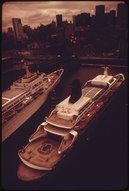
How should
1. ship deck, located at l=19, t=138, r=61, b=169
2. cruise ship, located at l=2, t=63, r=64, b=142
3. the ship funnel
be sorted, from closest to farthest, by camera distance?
ship deck, located at l=19, t=138, r=61, b=169, the ship funnel, cruise ship, located at l=2, t=63, r=64, b=142

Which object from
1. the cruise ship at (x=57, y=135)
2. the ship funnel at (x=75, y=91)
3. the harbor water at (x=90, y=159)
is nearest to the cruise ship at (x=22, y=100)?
the harbor water at (x=90, y=159)

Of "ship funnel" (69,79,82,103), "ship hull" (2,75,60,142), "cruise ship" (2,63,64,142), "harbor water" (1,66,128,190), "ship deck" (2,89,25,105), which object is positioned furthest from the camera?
"ship deck" (2,89,25,105)

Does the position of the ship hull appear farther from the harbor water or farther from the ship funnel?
the ship funnel

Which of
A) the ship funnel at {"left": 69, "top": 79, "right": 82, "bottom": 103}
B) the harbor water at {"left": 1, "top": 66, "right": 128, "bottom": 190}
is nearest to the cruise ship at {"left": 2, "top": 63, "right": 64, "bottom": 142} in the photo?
the harbor water at {"left": 1, "top": 66, "right": 128, "bottom": 190}

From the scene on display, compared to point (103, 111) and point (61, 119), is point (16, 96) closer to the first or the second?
point (61, 119)

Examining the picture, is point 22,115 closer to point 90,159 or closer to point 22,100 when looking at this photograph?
point 22,100

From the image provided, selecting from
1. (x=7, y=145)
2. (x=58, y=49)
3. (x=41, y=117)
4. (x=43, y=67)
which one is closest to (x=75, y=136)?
(x=7, y=145)
